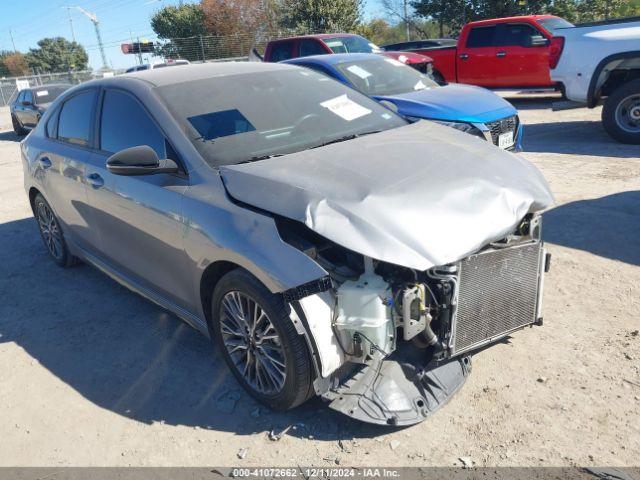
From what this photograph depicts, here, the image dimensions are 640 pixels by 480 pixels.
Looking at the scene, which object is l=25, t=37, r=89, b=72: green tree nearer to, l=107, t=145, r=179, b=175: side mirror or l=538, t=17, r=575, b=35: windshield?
l=538, t=17, r=575, b=35: windshield

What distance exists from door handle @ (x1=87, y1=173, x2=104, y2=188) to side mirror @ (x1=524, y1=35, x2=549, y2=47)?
1007 cm

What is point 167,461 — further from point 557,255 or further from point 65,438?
point 557,255

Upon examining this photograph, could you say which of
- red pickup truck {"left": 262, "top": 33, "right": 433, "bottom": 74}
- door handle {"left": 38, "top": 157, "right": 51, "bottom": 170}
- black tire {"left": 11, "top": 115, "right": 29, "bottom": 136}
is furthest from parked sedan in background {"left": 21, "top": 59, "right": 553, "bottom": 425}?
black tire {"left": 11, "top": 115, "right": 29, "bottom": 136}

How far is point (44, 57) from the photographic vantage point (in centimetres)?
8481

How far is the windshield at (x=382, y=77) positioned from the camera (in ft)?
26.0

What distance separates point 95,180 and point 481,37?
11745mm

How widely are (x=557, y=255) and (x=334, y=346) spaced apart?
2822 millimetres

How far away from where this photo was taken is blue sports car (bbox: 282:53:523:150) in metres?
6.63

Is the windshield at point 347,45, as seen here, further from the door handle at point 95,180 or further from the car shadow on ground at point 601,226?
the door handle at point 95,180

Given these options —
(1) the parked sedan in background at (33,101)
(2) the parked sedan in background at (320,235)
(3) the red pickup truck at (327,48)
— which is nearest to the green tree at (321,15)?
(1) the parked sedan in background at (33,101)

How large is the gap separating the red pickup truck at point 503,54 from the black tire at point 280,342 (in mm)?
10699

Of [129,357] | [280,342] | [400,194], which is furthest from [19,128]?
[400,194]

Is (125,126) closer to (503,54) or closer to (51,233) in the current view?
(51,233)

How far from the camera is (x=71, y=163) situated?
14.6ft
